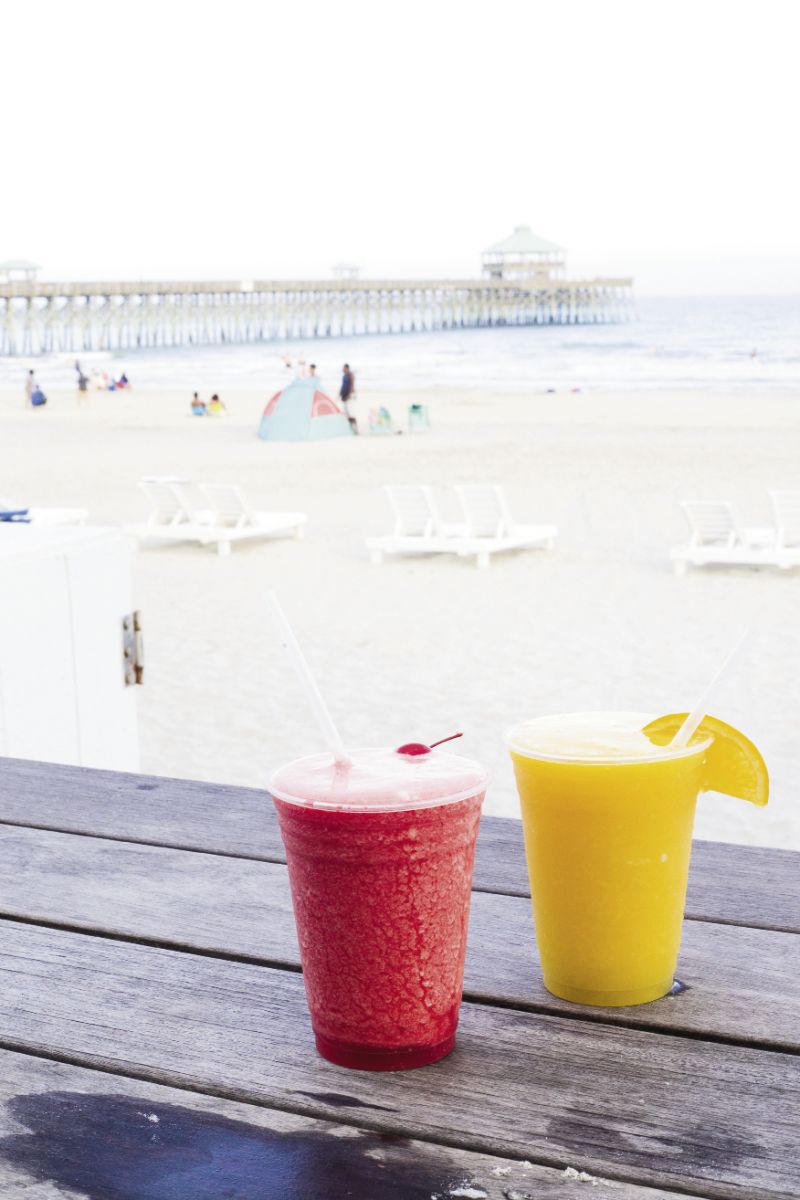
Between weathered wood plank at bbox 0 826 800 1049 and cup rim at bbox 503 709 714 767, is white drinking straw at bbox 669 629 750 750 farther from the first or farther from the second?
weathered wood plank at bbox 0 826 800 1049

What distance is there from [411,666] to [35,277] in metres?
71.1

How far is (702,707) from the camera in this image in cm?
88

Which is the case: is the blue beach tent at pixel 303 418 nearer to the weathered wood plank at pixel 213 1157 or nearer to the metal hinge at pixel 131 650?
the metal hinge at pixel 131 650

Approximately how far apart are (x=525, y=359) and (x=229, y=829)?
169ft

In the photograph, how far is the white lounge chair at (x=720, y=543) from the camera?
9.93 meters

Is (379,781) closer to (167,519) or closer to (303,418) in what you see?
(167,519)

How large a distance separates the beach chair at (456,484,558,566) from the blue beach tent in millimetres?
10256

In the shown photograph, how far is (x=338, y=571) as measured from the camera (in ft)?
34.6

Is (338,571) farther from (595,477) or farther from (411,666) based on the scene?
(595,477)

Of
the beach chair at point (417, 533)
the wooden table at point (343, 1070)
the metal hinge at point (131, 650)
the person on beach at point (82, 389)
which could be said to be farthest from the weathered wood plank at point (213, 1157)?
the person on beach at point (82, 389)

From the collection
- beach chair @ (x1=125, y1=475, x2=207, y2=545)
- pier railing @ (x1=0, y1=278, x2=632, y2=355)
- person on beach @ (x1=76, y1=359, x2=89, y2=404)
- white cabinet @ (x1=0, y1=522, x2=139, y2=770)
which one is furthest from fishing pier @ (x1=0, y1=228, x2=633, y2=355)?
white cabinet @ (x1=0, y1=522, x2=139, y2=770)

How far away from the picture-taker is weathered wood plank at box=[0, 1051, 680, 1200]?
695mm

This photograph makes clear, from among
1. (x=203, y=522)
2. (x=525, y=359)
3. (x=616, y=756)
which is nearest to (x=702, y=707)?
(x=616, y=756)

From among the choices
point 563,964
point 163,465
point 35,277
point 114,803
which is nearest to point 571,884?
point 563,964
